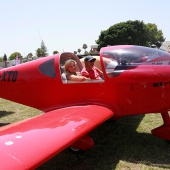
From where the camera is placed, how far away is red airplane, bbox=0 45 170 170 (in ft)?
9.54

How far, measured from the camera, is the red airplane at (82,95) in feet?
9.54

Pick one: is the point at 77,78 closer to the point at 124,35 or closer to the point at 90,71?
the point at 90,71

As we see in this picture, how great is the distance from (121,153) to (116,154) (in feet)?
0.32

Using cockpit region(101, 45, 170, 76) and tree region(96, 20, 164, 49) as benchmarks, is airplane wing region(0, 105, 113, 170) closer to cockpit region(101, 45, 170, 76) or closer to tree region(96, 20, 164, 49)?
cockpit region(101, 45, 170, 76)

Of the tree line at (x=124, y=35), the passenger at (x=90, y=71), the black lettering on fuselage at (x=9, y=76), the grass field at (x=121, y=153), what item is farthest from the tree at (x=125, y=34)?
the passenger at (x=90, y=71)

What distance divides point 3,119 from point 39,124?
12.7 ft

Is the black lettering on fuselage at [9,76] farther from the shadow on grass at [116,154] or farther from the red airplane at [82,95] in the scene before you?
the shadow on grass at [116,154]

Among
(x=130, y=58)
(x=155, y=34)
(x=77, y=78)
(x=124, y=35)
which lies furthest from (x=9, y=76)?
(x=155, y=34)

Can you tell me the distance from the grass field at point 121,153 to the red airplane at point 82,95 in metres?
0.25

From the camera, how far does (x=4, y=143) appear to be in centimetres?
252

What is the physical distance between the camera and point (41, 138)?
2.63m

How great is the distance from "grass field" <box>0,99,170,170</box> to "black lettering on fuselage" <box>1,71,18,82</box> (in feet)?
6.83

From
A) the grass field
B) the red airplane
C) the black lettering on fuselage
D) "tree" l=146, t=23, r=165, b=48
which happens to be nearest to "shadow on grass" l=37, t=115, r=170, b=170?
the grass field

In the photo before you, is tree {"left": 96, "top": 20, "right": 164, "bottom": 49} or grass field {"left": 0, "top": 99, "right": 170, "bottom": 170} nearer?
grass field {"left": 0, "top": 99, "right": 170, "bottom": 170}
